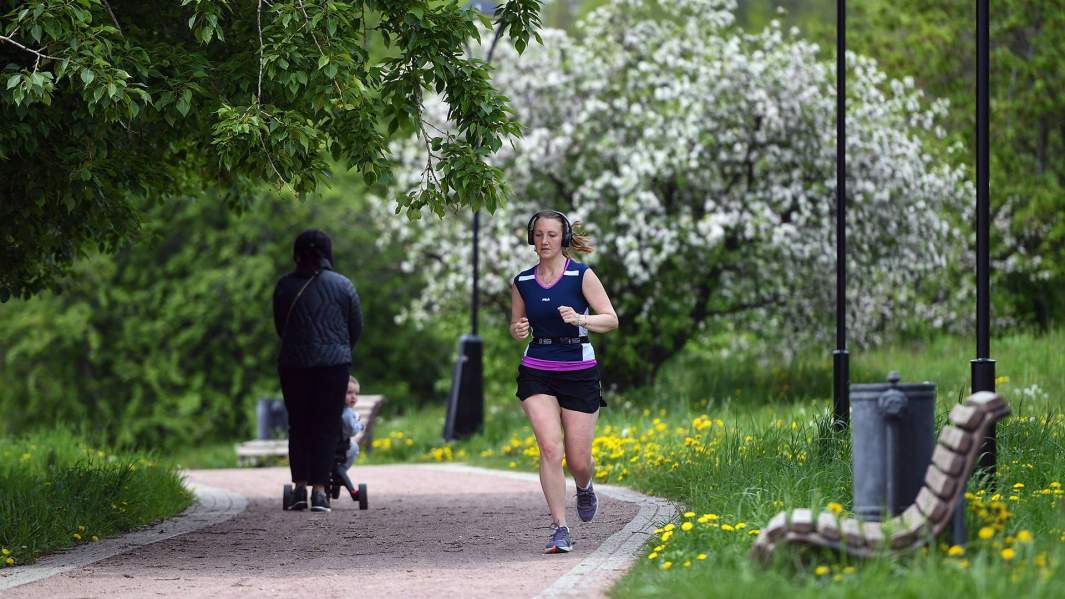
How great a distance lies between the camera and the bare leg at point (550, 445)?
7.47 metres

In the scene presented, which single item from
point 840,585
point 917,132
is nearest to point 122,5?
point 840,585

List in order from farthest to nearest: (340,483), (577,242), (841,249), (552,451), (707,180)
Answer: (707,180) < (340,483) < (841,249) < (577,242) < (552,451)

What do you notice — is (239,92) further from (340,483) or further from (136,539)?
(340,483)

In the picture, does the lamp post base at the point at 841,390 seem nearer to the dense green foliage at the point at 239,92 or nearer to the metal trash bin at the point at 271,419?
the dense green foliage at the point at 239,92

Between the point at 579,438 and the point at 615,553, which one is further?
the point at 579,438

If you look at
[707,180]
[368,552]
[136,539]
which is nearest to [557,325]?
[368,552]

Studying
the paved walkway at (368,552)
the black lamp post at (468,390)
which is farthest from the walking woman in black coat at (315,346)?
the black lamp post at (468,390)

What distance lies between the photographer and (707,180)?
16797 mm

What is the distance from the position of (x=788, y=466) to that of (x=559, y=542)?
5.56 ft

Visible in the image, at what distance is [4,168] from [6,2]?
1017mm

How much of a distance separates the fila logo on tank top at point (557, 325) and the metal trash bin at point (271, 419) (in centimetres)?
1367

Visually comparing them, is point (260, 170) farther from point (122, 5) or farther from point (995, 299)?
point (995, 299)

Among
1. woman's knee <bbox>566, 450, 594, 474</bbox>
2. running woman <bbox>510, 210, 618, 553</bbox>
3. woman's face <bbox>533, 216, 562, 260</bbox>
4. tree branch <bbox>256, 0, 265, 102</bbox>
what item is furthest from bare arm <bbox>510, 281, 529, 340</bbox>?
tree branch <bbox>256, 0, 265, 102</bbox>

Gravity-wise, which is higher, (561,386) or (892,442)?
(561,386)
